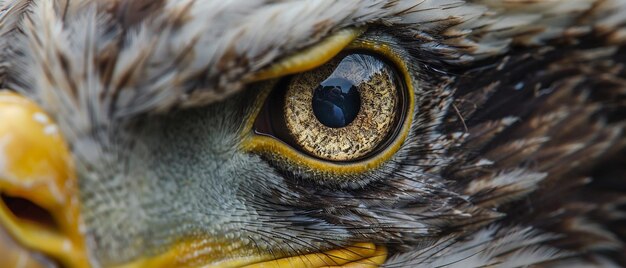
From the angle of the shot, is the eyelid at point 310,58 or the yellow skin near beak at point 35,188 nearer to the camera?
the yellow skin near beak at point 35,188

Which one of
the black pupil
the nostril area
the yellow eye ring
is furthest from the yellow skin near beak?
the black pupil

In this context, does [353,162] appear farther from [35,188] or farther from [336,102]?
[35,188]

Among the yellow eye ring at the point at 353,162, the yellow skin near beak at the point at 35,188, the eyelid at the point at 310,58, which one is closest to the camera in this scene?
the yellow skin near beak at the point at 35,188

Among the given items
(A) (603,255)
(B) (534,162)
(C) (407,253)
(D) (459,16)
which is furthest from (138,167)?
(A) (603,255)

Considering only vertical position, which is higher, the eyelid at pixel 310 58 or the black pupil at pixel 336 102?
the eyelid at pixel 310 58

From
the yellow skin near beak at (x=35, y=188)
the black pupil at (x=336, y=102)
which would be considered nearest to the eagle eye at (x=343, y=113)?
the black pupil at (x=336, y=102)

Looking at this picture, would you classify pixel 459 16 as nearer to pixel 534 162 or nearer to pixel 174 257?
pixel 534 162

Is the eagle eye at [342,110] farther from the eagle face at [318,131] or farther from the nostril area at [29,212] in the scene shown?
the nostril area at [29,212]

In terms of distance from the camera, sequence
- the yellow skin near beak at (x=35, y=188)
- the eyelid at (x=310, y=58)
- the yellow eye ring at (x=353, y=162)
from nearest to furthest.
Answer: the yellow skin near beak at (x=35, y=188) < the eyelid at (x=310, y=58) < the yellow eye ring at (x=353, y=162)

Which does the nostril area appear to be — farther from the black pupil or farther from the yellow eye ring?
the black pupil
